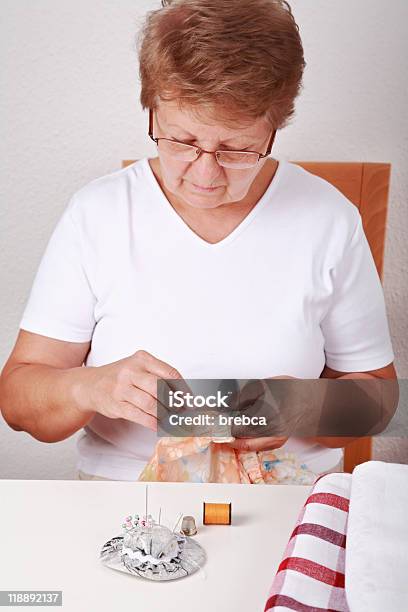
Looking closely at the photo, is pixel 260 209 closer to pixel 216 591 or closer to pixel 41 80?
pixel 41 80

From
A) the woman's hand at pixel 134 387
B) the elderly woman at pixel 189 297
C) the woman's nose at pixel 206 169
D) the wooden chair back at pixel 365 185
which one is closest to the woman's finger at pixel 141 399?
the woman's hand at pixel 134 387

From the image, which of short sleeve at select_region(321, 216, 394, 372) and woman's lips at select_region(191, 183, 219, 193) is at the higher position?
woman's lips at select_region(191, 183, 219, 193)

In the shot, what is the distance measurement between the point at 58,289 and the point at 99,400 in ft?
0.62

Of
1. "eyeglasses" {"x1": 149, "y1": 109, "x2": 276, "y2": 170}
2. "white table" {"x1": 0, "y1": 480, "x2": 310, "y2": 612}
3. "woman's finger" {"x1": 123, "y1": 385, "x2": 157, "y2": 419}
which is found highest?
"eyeglasses" {"x1": 149, "y1": 109, "x2": 276, "y2": 170}

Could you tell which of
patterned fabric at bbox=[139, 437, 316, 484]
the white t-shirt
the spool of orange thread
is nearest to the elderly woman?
the white t-shirt

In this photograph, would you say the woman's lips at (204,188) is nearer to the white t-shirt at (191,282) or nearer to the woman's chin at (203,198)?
the woman's chin at (203,198)

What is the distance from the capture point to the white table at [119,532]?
0.67 m

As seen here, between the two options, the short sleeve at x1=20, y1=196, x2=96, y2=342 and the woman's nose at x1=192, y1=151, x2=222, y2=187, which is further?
the short sleeve at x1=20, y1=196, x2=96, y2=342

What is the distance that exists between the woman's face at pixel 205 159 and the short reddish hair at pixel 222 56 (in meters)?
0.01

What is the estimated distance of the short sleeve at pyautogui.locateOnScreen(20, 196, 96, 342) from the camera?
3.53 feet

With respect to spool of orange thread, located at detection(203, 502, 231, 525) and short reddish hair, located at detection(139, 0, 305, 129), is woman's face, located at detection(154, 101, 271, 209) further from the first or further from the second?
spool of orange thread, located at detection(203, 502, 231, 525)

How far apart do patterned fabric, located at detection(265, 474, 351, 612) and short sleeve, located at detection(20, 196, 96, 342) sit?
1.50 feet

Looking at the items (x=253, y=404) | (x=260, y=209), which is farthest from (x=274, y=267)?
(x=253, y=404)

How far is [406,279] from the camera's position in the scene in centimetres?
138
